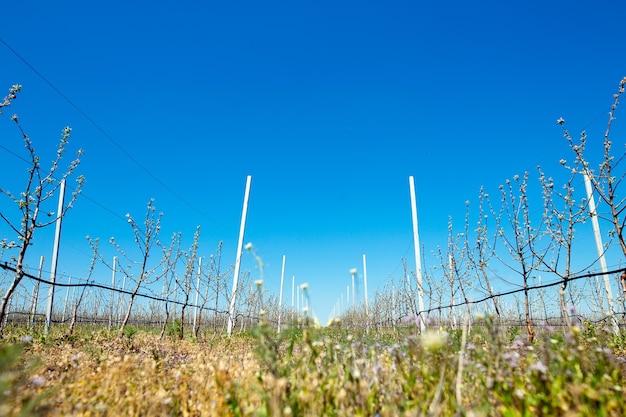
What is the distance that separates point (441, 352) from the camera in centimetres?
265

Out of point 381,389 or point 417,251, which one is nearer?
point 381,389

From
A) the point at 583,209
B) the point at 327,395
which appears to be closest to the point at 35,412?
the point at 327,395

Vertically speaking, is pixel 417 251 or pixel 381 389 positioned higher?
pixel 417 251

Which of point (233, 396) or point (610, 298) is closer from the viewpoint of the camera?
point (233, 396)

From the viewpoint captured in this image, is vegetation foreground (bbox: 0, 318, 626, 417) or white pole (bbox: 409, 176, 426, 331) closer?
vegetation foreground (bbox: 0, 318, 626, 417)

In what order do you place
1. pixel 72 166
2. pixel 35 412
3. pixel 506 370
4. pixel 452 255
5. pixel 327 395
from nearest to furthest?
1. pixel 35 412
2. pixel 327 395
3. pixel 506 370
4. pixel 72 166
5. pixel 452 255

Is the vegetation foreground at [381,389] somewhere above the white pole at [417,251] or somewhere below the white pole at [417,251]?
below

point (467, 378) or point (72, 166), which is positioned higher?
point (72, 166)

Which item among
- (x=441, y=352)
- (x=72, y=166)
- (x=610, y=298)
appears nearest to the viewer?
(x=441, y=352)

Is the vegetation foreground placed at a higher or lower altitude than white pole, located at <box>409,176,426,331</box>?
lower

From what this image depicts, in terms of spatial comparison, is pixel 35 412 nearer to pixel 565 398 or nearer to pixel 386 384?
pixel 386 384

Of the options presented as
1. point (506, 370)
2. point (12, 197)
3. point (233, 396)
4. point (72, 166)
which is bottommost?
point (233, 396)

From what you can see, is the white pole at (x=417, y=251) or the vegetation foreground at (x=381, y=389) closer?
the vegetation foreground at (x=381, y=389)

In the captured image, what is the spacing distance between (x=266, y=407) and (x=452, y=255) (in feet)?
33.8
